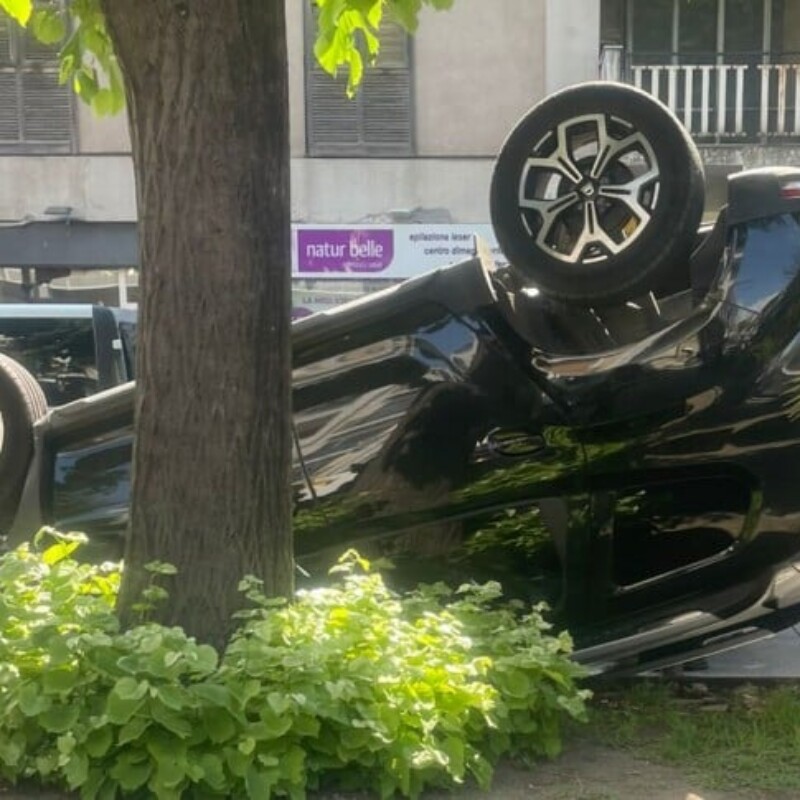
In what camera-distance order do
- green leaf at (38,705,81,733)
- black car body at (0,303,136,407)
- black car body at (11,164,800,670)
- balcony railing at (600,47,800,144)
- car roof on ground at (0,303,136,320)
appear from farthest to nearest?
balcony railing at (600,47,800,144) < car roof on ground at (0,303,136,320) < black car body at (0,303,136,407) < black car body at (11,164,800,670) < green leaf at (38,705,81,733)

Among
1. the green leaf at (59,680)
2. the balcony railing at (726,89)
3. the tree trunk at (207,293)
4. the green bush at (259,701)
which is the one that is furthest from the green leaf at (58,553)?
the balcony railing at (726,89)

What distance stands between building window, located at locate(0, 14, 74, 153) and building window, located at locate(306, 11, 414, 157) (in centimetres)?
350

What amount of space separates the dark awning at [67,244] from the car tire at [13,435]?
13.3 metres

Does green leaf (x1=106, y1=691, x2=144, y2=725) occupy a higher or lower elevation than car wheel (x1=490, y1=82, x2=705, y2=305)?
lower

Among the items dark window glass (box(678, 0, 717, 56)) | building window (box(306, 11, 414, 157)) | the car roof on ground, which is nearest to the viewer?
the car roof on ground

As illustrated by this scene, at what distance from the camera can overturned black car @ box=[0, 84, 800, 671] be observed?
4820mm

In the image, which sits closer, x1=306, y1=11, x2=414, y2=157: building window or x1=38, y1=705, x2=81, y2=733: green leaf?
x1=38, y1=705, x2=81, y2=733: green leaf

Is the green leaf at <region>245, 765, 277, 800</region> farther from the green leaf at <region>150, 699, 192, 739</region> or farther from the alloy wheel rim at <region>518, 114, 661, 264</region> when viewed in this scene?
the alloy wheel rim at <region>518, 114, 661, 264</region>

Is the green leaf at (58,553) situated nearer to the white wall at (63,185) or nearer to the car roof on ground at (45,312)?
the car roof on ground at (45,312)

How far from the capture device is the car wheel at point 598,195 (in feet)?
15.9

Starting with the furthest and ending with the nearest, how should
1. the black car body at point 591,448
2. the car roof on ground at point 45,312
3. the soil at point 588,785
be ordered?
the car roof on ground at point 45,312 → the black car body at point 591,448 → the soil at point 588,785

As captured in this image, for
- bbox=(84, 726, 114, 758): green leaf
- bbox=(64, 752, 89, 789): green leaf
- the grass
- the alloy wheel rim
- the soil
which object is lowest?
the grass

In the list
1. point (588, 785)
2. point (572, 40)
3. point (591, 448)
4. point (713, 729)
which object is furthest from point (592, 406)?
point (572, 40)

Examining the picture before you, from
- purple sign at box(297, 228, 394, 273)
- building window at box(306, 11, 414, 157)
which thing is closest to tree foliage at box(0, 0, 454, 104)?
purple sign at box(297, 228, 394, 273)
